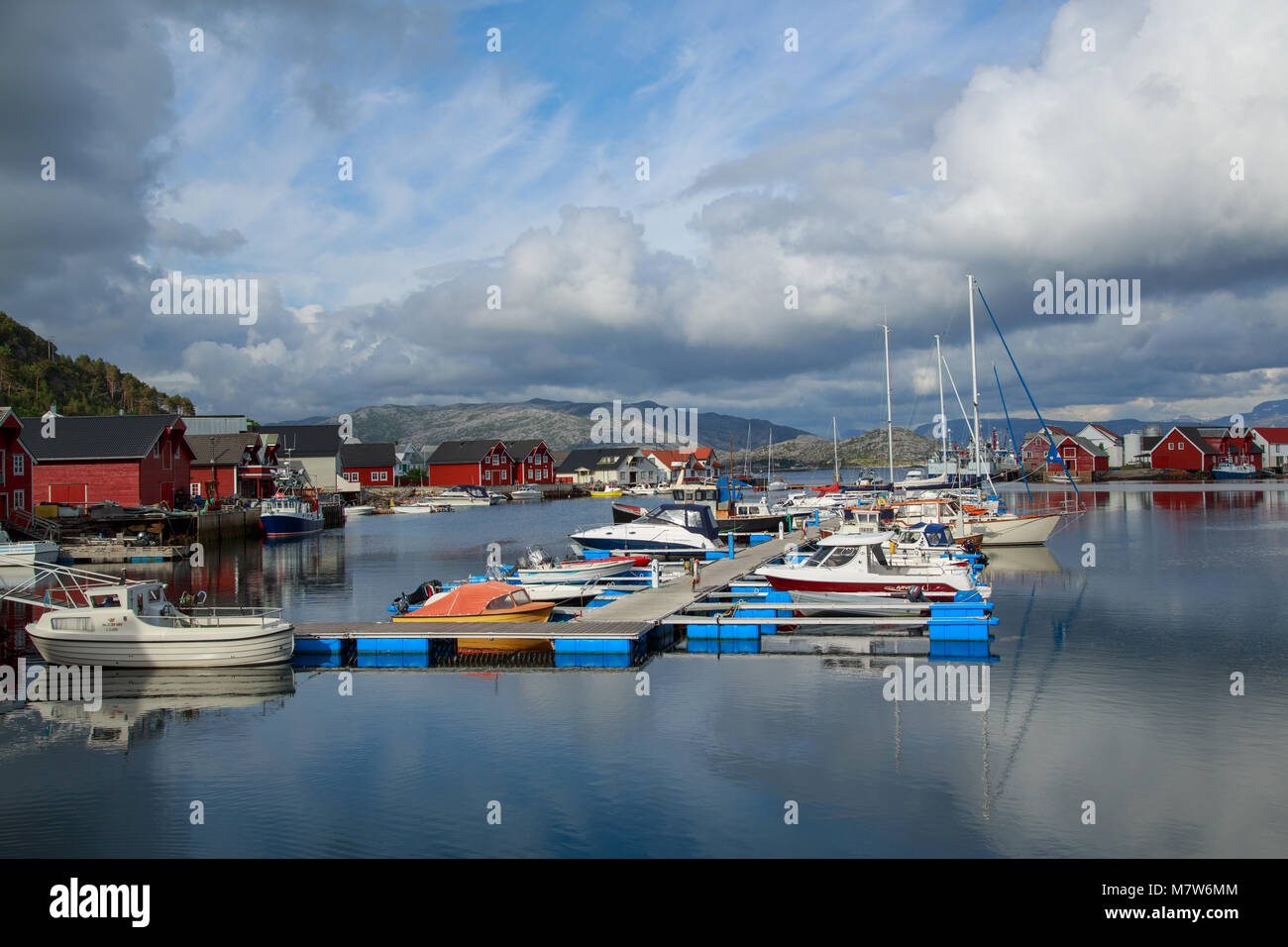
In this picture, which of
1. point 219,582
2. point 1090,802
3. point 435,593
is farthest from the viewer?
point 219,582

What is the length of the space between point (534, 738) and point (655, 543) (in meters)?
25.0

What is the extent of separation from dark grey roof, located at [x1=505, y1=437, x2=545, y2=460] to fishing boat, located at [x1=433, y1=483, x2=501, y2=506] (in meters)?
18.5

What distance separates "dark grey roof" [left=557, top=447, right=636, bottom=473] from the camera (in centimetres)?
15125

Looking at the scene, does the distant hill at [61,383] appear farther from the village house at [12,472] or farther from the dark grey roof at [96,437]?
the village house at [12,472]

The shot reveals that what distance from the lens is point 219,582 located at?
41562 millimetres

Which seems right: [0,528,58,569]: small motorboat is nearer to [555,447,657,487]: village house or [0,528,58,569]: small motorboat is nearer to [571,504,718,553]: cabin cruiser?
[571,504,718,553]: cabin cruiser

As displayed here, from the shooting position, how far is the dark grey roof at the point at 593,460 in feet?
496

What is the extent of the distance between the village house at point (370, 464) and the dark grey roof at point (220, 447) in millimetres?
38880
